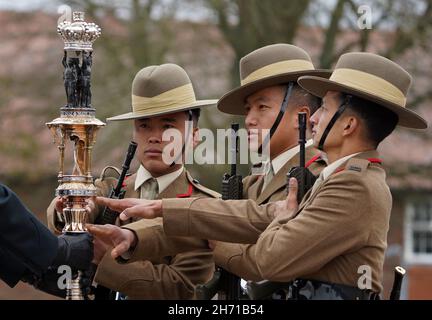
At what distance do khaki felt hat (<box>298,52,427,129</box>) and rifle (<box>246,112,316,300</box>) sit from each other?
24 cm

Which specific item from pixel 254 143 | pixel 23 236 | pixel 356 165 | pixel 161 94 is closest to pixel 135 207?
pixel 23 236

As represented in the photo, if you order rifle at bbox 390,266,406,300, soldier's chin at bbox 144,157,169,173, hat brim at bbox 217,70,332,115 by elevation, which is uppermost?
hat brim at bbox 217,70,332,115

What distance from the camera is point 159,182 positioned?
7.32 m

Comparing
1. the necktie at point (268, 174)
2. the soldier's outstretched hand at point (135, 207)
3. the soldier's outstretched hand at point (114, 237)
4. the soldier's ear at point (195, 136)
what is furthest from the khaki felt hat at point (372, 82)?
the soldier's ear at point (195, 136)

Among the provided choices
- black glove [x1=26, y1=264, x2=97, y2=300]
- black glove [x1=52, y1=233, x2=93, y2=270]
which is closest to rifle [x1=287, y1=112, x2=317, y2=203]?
black glove [x1=52, y1=233, x2=93, y2=270]

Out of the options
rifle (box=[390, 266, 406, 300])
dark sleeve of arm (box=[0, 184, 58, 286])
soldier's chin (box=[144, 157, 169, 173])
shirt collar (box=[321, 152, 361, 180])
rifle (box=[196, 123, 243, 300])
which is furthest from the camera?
soldier's chin (box=[144, 157, 169, 173])

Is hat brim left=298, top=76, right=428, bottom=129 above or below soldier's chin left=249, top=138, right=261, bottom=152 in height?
above

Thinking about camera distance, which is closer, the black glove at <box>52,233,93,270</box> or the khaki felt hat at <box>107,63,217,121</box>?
the black glove at <box>52,233,93,270</box>

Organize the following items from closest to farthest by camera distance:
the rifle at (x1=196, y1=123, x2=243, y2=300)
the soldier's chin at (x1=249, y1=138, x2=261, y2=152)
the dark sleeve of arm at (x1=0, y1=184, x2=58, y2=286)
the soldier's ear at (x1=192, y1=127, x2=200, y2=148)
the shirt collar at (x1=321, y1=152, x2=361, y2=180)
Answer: the dark sleeve of arm at (x1=0, y1=184, x2=58, y2=286)
the shirt collar at (x1=321, y1=152, x2=361, y2=180)
the rifle at (x1=196, y1=123, x2=243, y2=300)
the soldier's chin at (x1=249, y1=138, x2=261, y2=152)
the soldier's ear at (x1=192, y1=127, x2=200, y2=148)

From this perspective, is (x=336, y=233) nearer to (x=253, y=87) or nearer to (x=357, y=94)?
(x=357, y=94)

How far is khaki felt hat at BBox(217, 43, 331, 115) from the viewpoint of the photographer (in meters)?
6.95

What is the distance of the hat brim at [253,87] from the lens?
6930 millimetres

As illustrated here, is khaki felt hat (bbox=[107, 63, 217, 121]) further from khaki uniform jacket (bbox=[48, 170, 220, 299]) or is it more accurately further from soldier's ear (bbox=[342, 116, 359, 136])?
soldier's ear (bbox=[342, 116, 359, 136])

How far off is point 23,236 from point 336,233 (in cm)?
138
